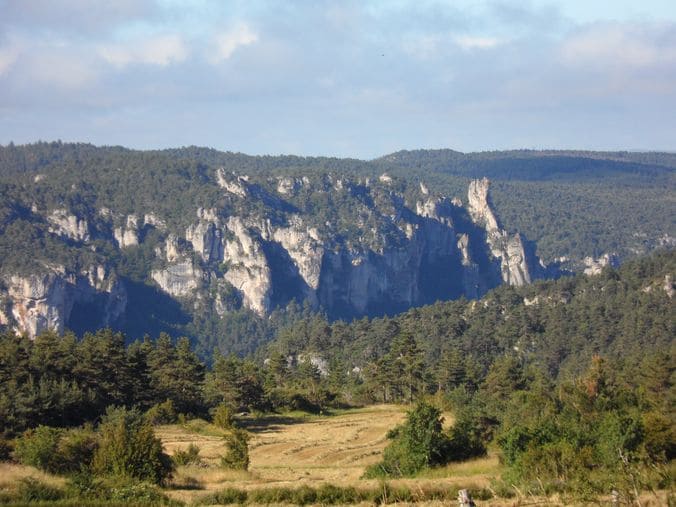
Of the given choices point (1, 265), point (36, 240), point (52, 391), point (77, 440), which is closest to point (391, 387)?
point (52, 391)

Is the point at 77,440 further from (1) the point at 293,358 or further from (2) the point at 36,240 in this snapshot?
(2) the point at 36,240

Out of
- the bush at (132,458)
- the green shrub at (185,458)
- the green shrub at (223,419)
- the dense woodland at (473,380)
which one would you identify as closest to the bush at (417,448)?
the dense woodland at (473,380)

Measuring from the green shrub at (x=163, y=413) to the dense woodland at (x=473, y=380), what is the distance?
13 cm

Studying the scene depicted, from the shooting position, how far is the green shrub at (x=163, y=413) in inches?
2014

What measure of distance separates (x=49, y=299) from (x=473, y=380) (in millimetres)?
114903

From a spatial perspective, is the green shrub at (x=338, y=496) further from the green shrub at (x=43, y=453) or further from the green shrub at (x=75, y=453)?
the green shrub at (x=43, y=453)

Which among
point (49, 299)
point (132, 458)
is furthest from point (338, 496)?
point (49, 299)

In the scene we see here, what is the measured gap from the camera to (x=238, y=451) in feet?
107

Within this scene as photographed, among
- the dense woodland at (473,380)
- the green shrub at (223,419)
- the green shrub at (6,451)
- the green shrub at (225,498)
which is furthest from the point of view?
the green shrub at (223,419)

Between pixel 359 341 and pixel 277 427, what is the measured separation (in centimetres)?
7157

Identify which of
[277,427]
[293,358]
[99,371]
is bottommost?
[293,358]

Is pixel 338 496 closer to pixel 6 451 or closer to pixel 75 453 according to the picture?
pixel 75 453

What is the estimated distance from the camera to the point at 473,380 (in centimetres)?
7644

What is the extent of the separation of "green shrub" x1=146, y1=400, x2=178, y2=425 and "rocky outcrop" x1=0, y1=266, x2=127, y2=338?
111 meters
